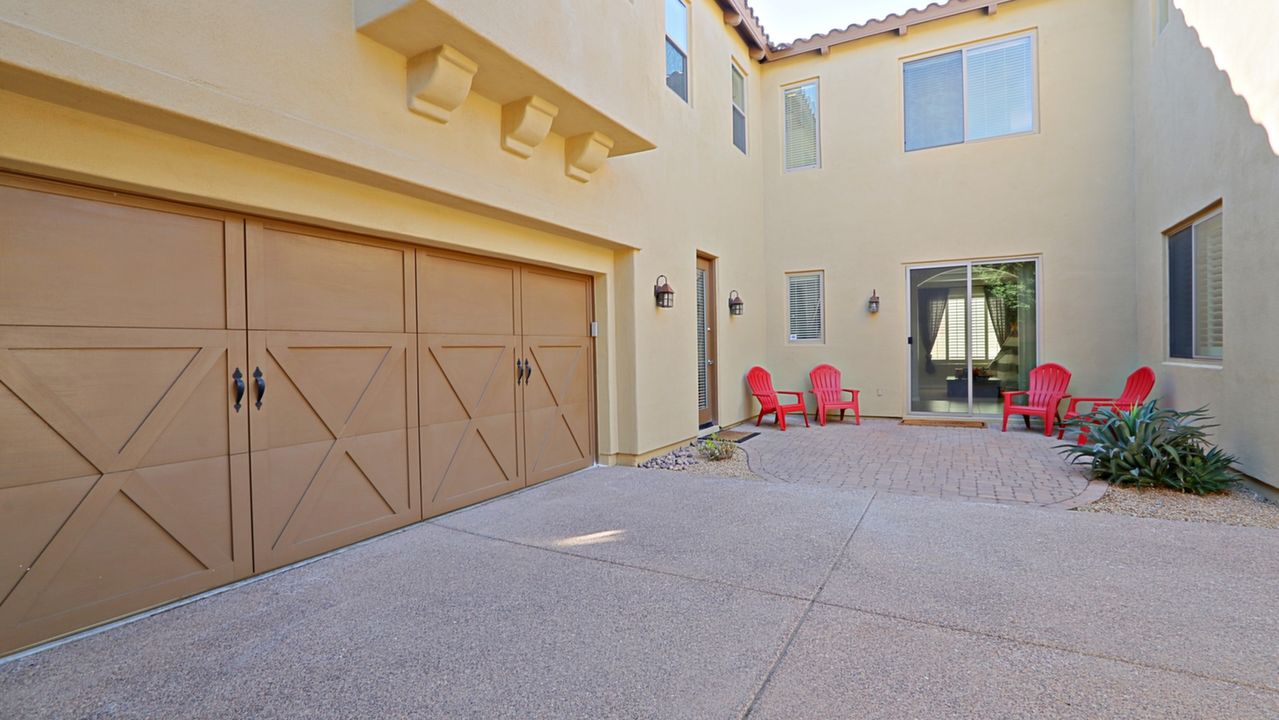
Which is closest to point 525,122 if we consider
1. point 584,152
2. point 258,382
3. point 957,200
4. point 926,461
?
point 584,152

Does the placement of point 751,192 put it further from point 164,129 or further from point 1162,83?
point 164,129

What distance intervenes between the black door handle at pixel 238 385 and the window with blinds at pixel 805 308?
7968 mm

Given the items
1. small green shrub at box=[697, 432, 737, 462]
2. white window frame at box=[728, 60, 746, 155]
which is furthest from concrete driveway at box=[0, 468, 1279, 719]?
white window frame at box=[728, 60, 746, 155]

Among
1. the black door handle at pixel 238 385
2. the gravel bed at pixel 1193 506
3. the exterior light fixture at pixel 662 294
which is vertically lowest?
the gravel bed at pixel 1193 506

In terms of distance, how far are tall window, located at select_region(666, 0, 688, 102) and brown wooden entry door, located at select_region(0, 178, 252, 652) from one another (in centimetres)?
543

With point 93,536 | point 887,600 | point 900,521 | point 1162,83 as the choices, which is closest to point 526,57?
point 93,536

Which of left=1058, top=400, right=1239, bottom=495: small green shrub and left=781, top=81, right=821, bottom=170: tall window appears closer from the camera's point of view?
left=1058, top=400, right=1239, bottom=495: small green shrub

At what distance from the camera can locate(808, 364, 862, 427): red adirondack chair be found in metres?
8.59

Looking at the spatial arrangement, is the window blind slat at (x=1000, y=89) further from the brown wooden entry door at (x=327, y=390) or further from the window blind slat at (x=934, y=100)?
the brown wooden entry door at (x=327, y=390)

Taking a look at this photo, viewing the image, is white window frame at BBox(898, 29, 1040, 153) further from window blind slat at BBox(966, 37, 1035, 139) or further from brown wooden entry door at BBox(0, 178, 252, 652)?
brown wooden entry door at BBox(0, 178, 252, 652)

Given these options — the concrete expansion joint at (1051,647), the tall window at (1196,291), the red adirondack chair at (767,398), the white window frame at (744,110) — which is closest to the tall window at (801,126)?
the white window frame at (744,110)

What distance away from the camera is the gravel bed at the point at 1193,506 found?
12.6ft

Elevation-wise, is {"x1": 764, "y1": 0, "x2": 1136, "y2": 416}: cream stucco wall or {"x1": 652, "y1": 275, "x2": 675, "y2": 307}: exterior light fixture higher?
{"x1": 764, "y1": 0, "x2": 1136, "y2": 416}: cream stucco wall

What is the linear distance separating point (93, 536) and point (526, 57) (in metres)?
3.41
